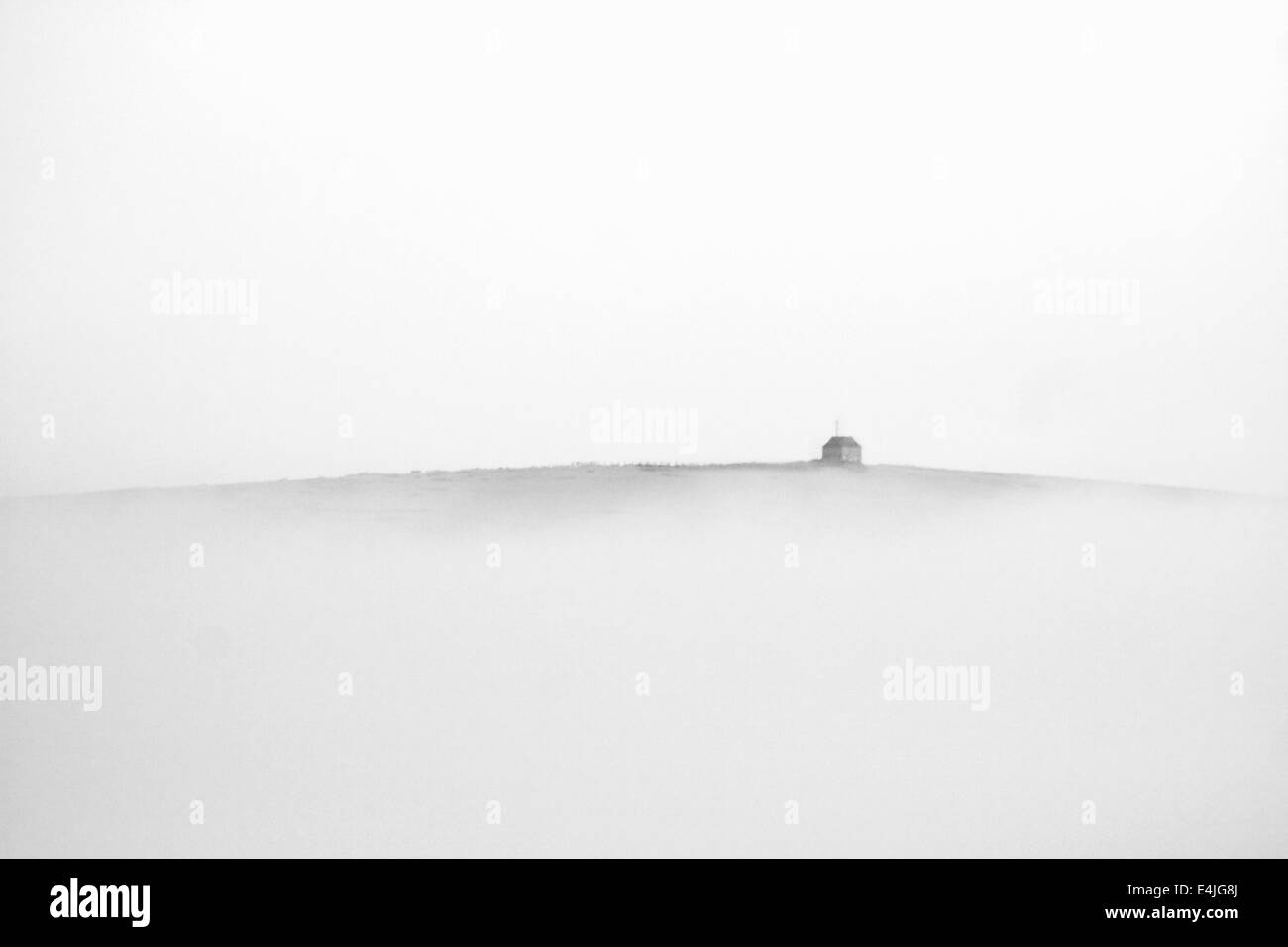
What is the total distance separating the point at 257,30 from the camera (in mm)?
3742

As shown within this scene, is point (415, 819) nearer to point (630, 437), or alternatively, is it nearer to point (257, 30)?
point (630, 437)

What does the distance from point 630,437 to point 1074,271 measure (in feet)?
5.84

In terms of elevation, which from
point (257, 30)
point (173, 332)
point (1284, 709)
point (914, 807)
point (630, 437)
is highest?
point (257, 30)

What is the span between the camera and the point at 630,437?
12.3 ft

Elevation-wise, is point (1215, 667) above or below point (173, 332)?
below
